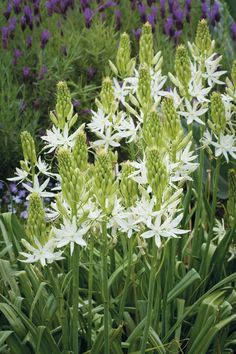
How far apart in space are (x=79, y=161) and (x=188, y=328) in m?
1.19

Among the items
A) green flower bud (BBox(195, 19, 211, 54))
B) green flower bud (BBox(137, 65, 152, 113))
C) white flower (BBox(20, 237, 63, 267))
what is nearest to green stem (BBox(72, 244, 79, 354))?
white flower (BBox(20, 237, 63, 267))

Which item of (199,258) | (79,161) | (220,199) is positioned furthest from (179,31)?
(79,161)

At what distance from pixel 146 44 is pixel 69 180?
97 cm

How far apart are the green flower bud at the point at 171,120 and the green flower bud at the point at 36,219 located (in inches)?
20.3

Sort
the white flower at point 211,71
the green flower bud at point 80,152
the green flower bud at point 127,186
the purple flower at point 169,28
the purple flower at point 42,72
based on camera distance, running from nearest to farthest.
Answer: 1. the green flower bud at point 80,152
2. the green flower bud at point 127,186
3. the white flower at point 211,71
4. the purple flower at point 42,72
5. the purple flower at point 169,28

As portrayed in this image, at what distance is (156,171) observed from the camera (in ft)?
7.50

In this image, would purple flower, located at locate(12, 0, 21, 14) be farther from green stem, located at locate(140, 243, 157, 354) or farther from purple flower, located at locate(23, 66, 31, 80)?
green stem, located at locate(140, 243, 157, 354)

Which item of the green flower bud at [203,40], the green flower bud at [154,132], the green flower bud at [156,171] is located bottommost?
the green flower bud at [156,171]

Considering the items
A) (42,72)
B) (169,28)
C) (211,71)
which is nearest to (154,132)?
(211,71)

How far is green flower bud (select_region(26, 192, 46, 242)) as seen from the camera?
7.97ft

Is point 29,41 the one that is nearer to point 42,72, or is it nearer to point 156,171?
point 42,72

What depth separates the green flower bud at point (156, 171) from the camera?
7.45ft

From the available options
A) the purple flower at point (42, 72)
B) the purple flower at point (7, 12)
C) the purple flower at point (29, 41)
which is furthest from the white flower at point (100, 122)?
the purple flower at point (7, 12)

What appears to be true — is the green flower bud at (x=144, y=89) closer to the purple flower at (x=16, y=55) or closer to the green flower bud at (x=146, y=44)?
the green flower bud at (x=146, y=44)
